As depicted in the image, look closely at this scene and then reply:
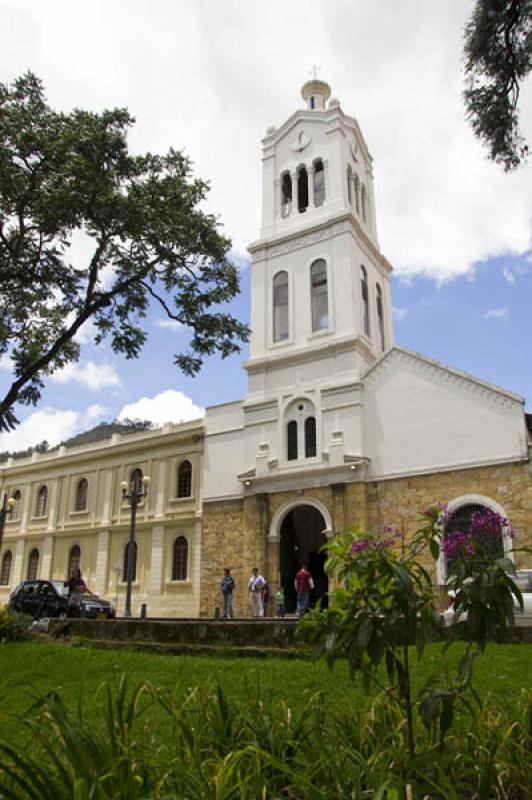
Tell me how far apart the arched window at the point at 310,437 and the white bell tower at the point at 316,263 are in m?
1.45

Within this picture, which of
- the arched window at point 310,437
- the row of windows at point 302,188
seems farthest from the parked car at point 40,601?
the row of windows at point 302,188

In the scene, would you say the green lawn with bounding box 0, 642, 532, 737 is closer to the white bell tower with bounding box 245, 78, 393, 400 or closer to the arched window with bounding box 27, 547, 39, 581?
the white bell tower with bounding box 245, 78, 393, 400

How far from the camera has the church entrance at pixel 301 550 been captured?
2236cm

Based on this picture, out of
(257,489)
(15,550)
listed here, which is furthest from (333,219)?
(15,550)

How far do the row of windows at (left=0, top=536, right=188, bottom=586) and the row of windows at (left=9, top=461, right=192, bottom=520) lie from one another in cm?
179

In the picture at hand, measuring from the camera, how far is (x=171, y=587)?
86.1 ft

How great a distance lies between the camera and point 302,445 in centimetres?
2297

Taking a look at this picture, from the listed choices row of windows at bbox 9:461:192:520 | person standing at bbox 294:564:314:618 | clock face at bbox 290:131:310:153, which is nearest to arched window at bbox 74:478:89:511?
row of windows at bbox 9:461:192:520

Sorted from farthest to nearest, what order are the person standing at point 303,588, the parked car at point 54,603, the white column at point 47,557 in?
the white column at point 47,557 < the parked car at point 54,603 < the person standing at point 303,588

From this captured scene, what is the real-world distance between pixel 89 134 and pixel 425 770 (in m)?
10.7

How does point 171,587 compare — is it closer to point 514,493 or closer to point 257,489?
point 257,489

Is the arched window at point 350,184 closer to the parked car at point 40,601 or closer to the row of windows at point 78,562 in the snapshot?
the row of windows at point 78,562

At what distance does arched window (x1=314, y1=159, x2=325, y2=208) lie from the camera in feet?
87.6

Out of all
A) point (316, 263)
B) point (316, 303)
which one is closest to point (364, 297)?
point (316, 303)
